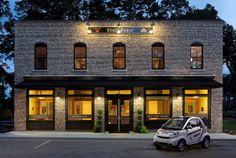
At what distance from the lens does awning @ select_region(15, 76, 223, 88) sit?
2762cm

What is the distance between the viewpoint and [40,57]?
2950 centimetres

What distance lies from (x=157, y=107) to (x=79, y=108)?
575cm

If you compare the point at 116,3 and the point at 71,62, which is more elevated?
the point at 116,3

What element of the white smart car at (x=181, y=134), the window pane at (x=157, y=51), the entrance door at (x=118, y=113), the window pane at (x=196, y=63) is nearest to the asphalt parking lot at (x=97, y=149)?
the white smart car at (x=181, y=134)

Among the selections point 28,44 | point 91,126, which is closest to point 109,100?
point 91,126

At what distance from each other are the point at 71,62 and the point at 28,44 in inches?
137

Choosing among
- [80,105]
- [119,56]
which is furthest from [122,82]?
[80,105]

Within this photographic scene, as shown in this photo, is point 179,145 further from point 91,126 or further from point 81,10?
point 81,10

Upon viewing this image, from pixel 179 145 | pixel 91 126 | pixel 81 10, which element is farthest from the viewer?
pixel 81 10

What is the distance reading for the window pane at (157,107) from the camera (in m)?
29.1

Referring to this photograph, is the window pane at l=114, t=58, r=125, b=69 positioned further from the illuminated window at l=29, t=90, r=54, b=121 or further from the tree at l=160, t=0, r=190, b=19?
the tree at l=160, t=0, r=190, b=19

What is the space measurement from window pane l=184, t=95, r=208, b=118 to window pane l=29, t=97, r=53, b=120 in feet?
32.9

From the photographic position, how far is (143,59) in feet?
96.3

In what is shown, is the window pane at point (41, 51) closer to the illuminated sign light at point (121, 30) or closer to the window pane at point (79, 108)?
the illuminated sign light at point (121, 30)
